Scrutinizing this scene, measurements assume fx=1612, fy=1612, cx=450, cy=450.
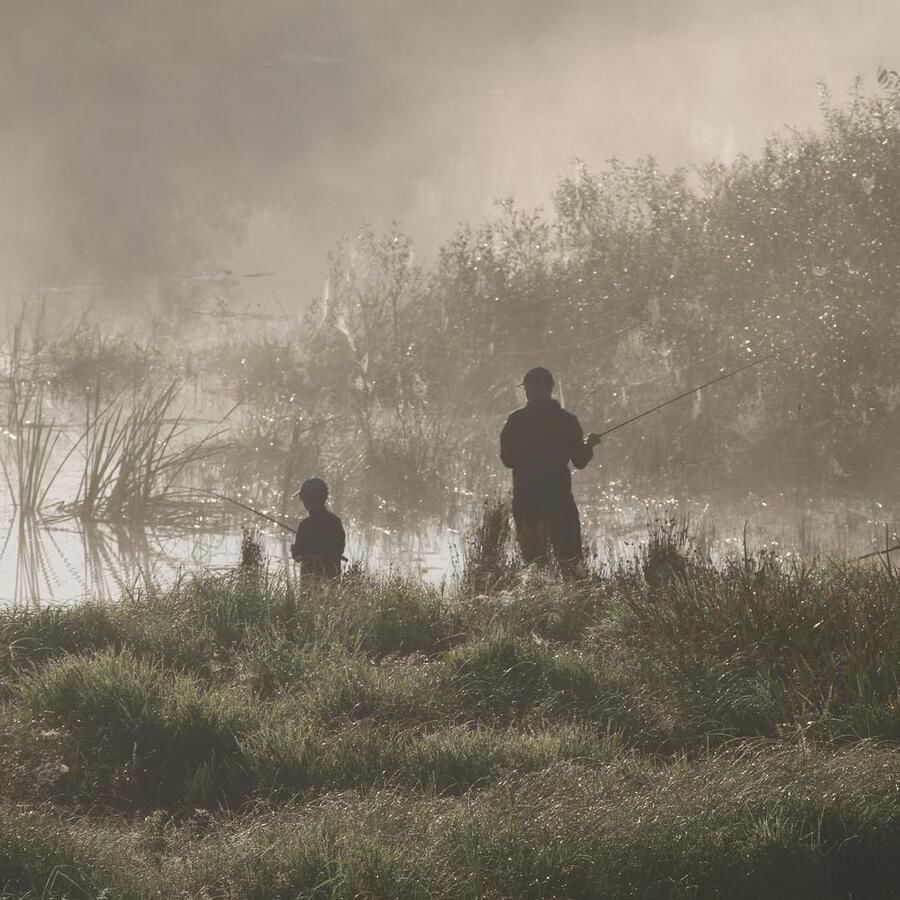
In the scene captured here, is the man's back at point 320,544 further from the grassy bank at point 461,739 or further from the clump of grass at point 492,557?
the clump of grass at point 492,557

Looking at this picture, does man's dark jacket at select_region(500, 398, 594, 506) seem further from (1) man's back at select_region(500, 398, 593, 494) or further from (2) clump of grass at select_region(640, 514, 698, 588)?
(2) clump of grass at select_region(640, 514, 698, 588)

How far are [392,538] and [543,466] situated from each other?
18.7 ft

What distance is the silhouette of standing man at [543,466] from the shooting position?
10688 millimetres

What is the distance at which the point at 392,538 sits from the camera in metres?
16.3

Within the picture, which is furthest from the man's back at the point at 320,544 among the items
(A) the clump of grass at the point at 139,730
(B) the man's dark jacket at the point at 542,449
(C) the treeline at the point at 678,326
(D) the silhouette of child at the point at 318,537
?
(C) the treeline at the point at 678,326

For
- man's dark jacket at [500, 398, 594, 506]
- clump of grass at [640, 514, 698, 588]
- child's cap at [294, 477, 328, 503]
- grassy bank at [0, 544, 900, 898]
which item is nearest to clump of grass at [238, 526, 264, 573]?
grassy bank at [0, 544, 900, 898]

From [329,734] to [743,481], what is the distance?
42.9 feet

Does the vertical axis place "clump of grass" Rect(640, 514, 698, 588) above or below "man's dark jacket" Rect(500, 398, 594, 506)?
below

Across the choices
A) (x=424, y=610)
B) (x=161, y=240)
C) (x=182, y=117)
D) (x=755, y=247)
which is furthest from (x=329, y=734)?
(x=182, y=117)

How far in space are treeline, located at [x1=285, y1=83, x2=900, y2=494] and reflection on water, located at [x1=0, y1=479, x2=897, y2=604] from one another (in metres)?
1.49

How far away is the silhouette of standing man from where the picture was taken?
1069 centimetres

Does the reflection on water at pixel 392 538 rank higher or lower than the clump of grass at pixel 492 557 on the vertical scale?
higher

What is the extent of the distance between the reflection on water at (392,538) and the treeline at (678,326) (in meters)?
1.49

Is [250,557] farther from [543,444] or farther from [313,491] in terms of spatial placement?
[543,444]
